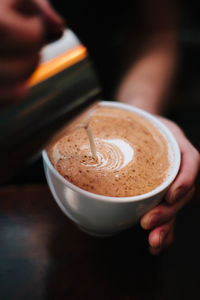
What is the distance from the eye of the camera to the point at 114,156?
0.78m

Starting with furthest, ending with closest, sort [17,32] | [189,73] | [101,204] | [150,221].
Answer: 1. [189,73]
2. [150,221]
3. [101,204]
4. [17,32]

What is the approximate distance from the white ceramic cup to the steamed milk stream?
3cm

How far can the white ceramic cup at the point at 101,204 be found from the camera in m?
0.64

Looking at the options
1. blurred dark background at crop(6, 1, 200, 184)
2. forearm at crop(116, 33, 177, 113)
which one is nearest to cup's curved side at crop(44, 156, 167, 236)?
forearm at crop(116, 33, 177, 113)

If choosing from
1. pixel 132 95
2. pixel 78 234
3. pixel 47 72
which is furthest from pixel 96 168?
pixel 132 95

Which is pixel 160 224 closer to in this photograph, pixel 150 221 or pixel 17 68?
pixel 150 221

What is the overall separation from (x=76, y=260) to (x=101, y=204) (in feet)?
0.73

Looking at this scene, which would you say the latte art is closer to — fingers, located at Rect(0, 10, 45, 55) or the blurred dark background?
fingers, located at Rect(0, 10, 45, 55)

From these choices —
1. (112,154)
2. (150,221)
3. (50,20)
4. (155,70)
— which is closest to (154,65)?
(155,70)

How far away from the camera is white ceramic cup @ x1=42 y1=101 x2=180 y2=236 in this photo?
0.64 meters

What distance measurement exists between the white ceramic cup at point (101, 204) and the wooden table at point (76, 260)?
3.0 inches

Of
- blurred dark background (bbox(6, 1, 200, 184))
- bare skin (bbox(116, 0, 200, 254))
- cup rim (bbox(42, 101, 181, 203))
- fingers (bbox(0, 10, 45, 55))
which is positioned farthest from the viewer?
blurred dark background (bbox(6, 1, 200, 184))

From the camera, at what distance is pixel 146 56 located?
62.5 inches

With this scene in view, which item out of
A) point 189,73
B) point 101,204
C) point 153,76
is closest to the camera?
point 101,204
